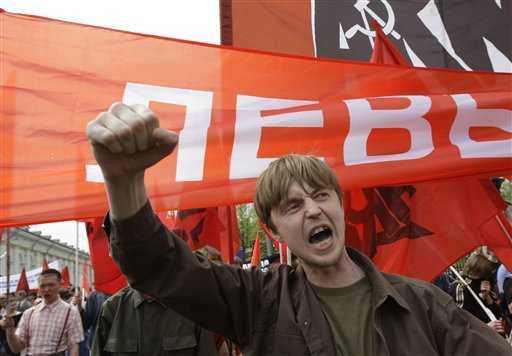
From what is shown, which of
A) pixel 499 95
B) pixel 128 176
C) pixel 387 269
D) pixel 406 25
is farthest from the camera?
pixel 406 25

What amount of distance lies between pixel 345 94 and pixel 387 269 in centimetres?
119

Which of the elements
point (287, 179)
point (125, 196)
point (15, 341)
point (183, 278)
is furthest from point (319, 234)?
point (15, 341)

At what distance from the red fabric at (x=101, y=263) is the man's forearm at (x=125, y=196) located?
16.4 feet

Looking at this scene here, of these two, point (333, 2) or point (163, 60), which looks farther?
point (333, 2)

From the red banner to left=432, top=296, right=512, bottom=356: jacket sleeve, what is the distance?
191 centimetres

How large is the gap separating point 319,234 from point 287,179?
20 cm

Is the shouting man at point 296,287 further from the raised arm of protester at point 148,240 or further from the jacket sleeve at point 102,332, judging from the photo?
the jacket sleeve at point 102,332

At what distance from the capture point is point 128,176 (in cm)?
166

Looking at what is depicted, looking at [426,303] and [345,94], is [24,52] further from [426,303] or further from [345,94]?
[426,303]

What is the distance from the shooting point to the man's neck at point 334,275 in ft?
6.34

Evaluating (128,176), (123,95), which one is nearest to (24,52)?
(123,95)

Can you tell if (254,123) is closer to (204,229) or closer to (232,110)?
(232,110)

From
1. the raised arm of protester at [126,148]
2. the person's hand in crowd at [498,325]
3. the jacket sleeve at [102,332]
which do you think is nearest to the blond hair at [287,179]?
the raised arm of protester at [126,148]

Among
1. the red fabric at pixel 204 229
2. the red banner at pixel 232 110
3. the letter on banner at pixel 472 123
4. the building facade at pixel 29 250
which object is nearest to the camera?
the red banner at pixel 232 110
